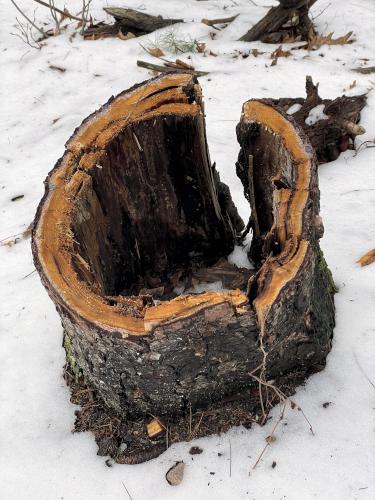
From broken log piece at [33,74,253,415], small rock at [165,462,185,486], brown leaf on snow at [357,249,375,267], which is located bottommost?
small rock at [165,462,185,486]

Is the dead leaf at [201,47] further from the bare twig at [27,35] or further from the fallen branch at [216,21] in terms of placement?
the bare twig at [27,35]

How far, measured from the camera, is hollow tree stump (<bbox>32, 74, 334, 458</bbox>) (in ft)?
6.03

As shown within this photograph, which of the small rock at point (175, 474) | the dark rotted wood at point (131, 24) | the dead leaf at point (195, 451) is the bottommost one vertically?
the small rock at point (175, 474)

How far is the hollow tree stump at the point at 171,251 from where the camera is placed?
1.84 meters

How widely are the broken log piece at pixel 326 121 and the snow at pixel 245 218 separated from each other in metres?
0.10

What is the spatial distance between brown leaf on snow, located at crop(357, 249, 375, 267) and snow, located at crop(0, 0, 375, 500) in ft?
0.13

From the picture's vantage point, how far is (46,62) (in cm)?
494

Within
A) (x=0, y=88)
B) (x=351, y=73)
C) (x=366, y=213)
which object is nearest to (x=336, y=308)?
(x=366, y=213)

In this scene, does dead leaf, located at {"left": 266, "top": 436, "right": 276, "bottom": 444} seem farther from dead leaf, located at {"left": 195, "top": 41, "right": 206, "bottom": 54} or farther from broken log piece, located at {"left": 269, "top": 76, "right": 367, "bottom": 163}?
dead leaf, located at {"left": 195, "top": 41, "right": 206, "bottom": 54}

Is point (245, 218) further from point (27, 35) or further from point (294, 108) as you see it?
point (27, 35)

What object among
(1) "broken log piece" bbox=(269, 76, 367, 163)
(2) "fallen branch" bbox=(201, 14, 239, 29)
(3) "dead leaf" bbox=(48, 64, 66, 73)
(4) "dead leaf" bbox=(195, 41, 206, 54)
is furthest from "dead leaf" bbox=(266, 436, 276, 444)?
(2) "fallen branch" bbox=(201, 14, 239, 29)

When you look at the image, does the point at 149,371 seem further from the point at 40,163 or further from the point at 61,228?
the point at 40,163

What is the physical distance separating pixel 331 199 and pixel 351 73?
164cm

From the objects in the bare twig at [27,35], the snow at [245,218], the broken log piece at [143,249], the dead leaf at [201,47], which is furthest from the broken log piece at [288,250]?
the bare twig at [27,35]
